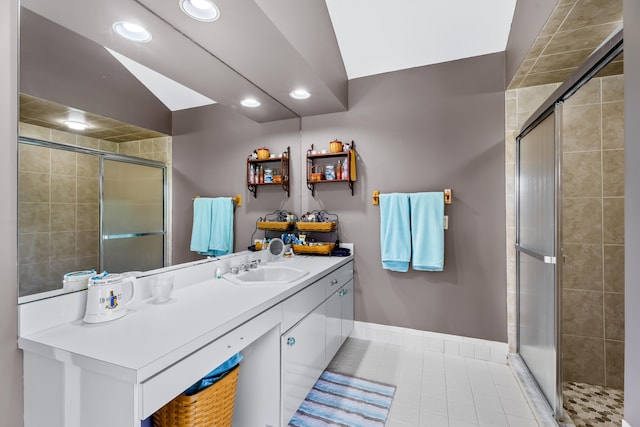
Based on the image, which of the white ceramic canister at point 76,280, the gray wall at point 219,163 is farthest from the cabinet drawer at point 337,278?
the white ceramic canister at point 76,280

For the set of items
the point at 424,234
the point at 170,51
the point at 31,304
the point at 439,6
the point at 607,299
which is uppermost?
the point at 439,6

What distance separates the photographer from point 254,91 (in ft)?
6.70

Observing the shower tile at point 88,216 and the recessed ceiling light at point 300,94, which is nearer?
the shower tile at point 88,216

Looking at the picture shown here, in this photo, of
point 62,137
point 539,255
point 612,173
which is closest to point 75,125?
point 62,137

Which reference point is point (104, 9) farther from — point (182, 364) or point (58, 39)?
point (182, 364)

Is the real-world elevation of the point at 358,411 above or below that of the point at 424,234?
below

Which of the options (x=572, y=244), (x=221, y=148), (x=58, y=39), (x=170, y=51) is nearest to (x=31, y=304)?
(x=58, y=39)

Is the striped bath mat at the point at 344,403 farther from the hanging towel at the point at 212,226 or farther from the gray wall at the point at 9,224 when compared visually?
the gray wall at the point at 9,224

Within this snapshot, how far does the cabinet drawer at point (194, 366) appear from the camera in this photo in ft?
2.57

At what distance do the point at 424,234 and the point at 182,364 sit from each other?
1896mm

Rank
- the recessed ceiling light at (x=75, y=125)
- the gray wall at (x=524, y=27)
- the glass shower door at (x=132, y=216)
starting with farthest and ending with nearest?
the gray wall at (x=524, y=27) < the glass shower door at (x=132, y=216) < the recessed ceiling light at (x=75, y=125)

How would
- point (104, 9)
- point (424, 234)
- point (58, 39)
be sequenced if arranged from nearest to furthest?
point (58, 39), point (104, 9), point (424, 234)

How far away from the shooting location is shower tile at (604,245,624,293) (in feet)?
6.08

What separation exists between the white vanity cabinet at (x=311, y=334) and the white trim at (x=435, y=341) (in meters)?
0.27
